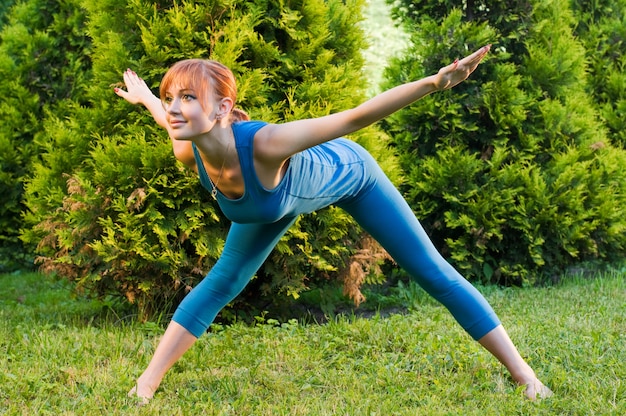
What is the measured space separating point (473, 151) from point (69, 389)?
3870mm

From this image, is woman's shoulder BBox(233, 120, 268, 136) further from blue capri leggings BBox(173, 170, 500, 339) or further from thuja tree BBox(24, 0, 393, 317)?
thuja tree BBox(24, 0, 393, 317)

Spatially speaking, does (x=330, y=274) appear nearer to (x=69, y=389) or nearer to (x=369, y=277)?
(x=369, y=277)

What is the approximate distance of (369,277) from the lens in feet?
17.6

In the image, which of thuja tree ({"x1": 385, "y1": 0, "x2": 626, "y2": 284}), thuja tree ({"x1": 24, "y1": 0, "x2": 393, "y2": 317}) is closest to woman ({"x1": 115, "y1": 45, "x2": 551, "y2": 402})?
thuja tree ({"x1": 24, "y1": 0, "x2": 393, "y2": 317})

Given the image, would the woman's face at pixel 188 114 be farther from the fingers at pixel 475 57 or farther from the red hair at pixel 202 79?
the fingers at pixel 475 57

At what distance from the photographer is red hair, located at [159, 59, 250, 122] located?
301 cm

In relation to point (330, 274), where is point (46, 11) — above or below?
above

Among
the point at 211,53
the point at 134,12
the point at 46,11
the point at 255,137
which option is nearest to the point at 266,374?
the point at 255,137

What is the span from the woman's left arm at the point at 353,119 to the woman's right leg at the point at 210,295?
1.94 feet

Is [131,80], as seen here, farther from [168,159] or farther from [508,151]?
[508,151]

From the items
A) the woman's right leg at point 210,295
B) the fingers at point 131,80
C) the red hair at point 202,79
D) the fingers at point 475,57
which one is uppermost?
the fingers at point 475,57

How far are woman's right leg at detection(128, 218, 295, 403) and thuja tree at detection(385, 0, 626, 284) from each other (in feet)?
9.02

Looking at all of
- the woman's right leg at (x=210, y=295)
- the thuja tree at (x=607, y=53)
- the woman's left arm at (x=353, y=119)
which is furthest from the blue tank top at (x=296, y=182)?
the thuja tree at (x=607, y=53)

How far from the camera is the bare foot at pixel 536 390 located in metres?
3.46
